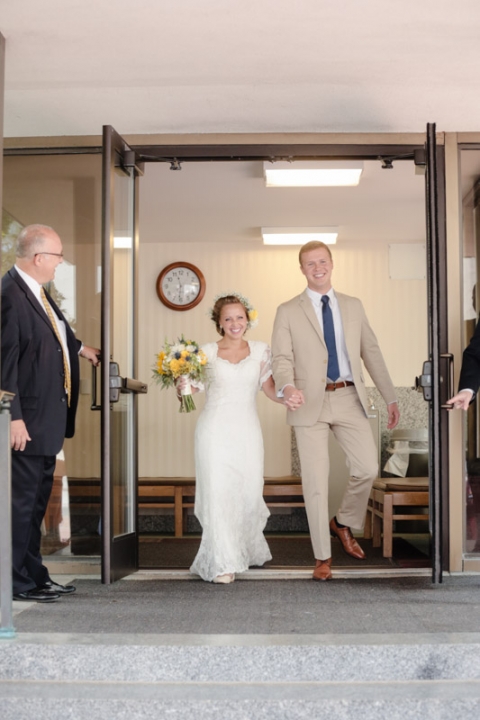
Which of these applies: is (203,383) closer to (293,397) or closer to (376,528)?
(293,397)

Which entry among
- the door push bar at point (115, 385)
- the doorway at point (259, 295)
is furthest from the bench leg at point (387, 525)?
the door push bar at point (115, 385)

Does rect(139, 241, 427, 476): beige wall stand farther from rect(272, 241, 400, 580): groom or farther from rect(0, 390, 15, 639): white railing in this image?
rect(0, 390, 15, 639): white railing

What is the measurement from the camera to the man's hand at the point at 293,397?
4910 millimetres

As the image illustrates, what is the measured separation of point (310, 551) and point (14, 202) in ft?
10.7

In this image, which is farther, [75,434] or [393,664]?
[75,434]

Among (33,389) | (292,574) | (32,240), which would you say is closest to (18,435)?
(33,389)

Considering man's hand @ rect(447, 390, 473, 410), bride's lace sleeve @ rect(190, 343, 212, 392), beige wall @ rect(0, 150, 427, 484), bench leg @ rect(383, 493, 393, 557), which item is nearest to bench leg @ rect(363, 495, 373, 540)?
bench leg @ rect(383, 493, 393, 557)

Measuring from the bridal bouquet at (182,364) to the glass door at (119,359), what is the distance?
181mm

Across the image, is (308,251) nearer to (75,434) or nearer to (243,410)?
(243,410)

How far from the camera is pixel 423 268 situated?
9.37 m

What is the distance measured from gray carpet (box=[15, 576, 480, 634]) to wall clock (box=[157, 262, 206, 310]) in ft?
14.9

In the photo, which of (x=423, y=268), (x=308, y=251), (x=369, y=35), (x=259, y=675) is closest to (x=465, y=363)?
(x=308, y=251)

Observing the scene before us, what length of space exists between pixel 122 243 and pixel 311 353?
127 centimetres

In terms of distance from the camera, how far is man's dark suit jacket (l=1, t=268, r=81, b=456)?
4.54 metres
